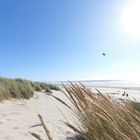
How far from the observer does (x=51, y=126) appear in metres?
7.50

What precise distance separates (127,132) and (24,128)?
216 inches

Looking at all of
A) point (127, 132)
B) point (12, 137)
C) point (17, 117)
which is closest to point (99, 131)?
point (127, 132)

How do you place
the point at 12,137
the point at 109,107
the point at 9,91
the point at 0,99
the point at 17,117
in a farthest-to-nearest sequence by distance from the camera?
the point at 9,91
the point at 0,99
the point at 17,117
the point at 12,137
the point at 109,107

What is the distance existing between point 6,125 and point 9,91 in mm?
5408

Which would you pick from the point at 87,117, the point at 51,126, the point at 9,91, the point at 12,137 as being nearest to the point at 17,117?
the point at 51,126

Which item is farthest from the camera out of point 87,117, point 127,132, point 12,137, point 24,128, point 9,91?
point 9,91

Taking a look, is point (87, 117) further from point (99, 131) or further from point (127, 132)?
point (127, 132)

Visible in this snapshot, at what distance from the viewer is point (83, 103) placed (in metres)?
2.11

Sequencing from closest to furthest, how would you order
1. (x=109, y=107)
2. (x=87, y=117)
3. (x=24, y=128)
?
(x=109, y=107)
(x=87, y=117)
(x=24, y=128)

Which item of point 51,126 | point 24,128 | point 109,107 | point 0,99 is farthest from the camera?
point 0,99

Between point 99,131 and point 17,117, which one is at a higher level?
point 17,117

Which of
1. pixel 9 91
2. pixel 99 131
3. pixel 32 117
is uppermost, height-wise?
pixel 9 91

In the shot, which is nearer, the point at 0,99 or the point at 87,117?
the point at 87,117

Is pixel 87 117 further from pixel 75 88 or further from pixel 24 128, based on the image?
pixel 24 128
